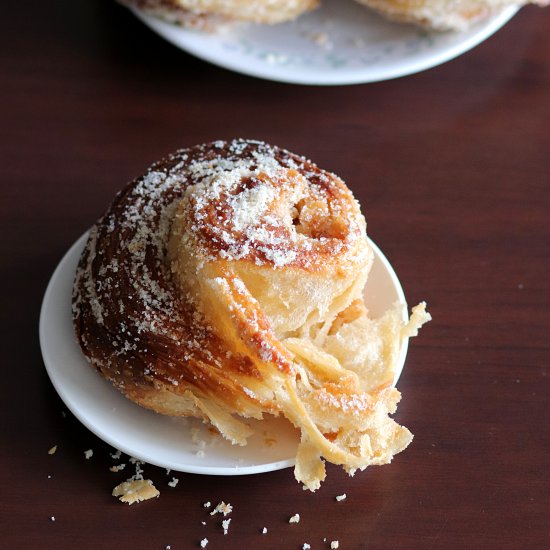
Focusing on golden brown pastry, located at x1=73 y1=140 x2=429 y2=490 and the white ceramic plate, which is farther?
the white ceramic plate

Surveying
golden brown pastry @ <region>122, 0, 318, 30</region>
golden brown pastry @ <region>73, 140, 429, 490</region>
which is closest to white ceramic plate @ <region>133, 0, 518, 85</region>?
golden brown pastry @ <region>122, 0, 318, 30</region>

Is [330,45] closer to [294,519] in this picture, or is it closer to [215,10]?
[215,10]

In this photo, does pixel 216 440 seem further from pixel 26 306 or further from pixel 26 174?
pixel 26 174

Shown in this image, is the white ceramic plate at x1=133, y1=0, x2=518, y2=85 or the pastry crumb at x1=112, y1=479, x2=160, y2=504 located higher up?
the white ceramic plate at x1=133, y1=0, x2=518, y2=85

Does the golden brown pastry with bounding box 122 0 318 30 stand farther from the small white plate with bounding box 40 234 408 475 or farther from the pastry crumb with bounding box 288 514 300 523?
the pastry crumb with bounding box 288 514 300 523

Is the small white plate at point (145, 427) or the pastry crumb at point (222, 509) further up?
the small white plate at point (145, 427)

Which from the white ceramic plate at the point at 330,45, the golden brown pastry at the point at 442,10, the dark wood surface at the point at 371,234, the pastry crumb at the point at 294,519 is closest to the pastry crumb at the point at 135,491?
the dark wood surface at the point at 371,234

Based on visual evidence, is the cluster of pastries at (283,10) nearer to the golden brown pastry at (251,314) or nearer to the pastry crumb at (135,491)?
the golden brown pastry at (251,314)

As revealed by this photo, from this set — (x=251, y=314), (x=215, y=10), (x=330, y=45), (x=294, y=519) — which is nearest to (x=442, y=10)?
(x=330, y=45)
